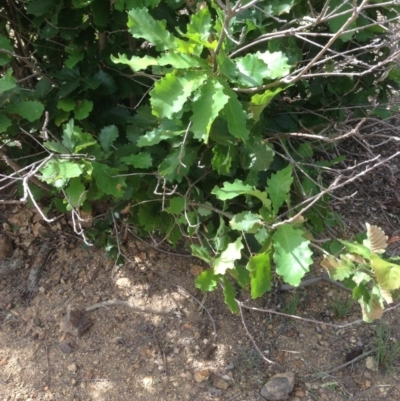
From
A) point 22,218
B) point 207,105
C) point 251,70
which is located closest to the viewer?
point 207,105

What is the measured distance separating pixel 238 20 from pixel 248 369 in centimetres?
160

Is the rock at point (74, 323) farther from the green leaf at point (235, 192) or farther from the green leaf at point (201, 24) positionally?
the green leaf at point (201, 24)

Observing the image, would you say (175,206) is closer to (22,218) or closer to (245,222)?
(245,222)

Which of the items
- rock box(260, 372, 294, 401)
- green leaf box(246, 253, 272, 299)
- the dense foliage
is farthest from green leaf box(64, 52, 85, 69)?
rock box(260, 372, 294, 401)

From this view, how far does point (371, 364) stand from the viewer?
2496mm

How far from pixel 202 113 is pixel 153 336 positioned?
55.6 inches

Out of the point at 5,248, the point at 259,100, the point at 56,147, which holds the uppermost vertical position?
the point at 259,100

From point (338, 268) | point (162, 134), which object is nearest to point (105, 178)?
point (162, 134)

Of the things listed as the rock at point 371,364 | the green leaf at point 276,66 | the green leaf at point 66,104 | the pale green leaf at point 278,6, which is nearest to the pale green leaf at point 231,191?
the green leaf at point 276,66

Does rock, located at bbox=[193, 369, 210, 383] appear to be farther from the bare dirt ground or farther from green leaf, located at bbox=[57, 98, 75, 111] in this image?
green leaf, located at bbox=[57, 98, 75, 111]

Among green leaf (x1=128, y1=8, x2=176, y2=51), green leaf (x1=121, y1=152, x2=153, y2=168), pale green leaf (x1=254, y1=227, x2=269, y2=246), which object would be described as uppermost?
green leaf (x1=128, y1=8, x2=176, y2=51)

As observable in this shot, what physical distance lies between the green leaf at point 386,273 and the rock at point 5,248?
2026 millimetres

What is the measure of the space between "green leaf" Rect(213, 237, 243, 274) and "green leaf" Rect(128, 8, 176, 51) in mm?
701

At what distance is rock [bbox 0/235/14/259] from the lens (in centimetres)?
280
